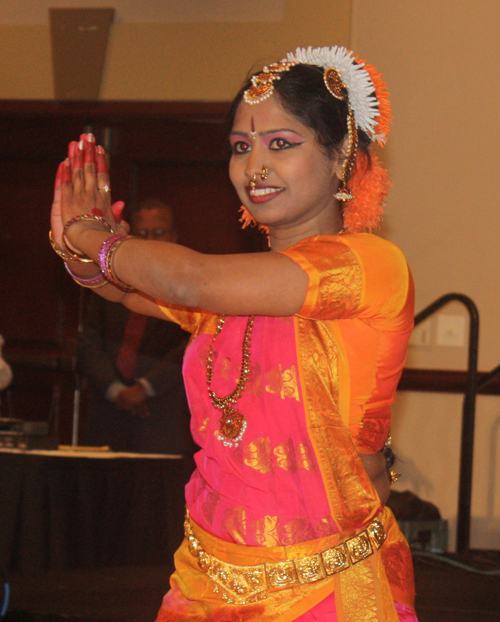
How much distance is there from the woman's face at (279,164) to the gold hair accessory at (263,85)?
1 centimetres

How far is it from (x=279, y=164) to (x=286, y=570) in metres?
0.64

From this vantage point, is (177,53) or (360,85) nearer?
(360,85)

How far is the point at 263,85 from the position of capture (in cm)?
129

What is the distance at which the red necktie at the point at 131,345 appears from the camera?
12.6 feet

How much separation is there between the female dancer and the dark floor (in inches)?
45.5

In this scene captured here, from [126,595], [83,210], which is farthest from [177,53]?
[83,210]

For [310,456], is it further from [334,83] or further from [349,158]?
[334,83]

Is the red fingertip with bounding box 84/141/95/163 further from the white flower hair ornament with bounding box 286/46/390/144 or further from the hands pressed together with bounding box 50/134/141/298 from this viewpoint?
the white flower hair ornament with bounding box 286/46/390/144

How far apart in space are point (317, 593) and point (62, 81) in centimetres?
404

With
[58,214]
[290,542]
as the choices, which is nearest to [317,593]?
[290,542]

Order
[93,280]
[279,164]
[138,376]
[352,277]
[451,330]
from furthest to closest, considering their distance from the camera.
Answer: [451,330], [138,376], [93,280], [279,164], [352,277]

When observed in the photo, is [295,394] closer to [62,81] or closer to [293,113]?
[293,113]

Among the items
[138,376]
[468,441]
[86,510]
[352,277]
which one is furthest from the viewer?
[138,376]

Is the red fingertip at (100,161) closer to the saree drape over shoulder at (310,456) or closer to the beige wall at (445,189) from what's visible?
the saree drape over shoulder at (310,456)
